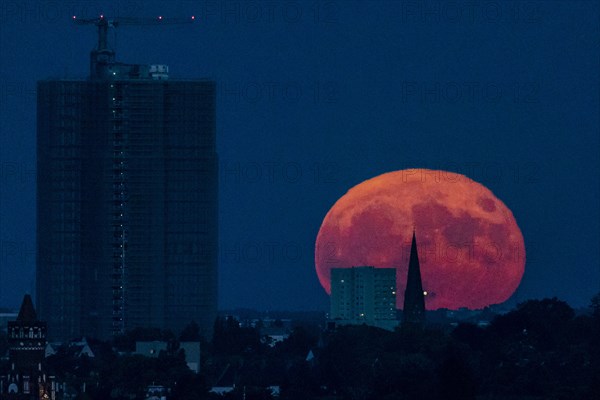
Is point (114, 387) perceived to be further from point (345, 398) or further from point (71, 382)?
point (345, 398)

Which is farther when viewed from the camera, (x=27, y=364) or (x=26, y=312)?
(x=26, y=312)

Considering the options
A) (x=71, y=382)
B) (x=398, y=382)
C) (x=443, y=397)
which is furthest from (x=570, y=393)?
(x=71, y=382)

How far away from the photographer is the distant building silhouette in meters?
168

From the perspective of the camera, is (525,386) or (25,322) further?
(525,386)

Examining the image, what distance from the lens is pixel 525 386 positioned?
18600 centimetres

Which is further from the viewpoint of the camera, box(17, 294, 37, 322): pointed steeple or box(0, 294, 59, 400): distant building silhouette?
box(17, 294, 37, 322): pointed steeple

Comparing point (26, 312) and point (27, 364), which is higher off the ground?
point (26, 312)

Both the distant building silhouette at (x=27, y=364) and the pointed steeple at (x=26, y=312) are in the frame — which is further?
the pointed steeple at (x=26, y=312)

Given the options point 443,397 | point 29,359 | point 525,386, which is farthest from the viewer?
point 525,386

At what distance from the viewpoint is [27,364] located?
170500mm

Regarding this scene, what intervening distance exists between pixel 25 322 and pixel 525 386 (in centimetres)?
3621

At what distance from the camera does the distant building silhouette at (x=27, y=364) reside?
6624 inches

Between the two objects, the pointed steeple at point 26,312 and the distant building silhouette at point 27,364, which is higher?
the pointed steeple at point 26,312

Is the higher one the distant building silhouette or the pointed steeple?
the pointed steeple
